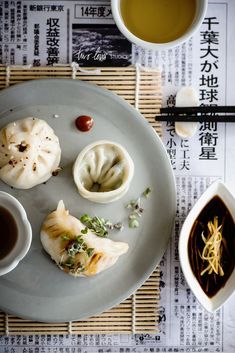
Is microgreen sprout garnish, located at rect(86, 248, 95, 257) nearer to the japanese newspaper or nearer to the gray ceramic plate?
the gray ceramic plate

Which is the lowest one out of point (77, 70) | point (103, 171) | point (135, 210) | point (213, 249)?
point (213, 249)

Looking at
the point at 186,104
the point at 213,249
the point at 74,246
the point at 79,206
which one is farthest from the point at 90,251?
the point at 186,104

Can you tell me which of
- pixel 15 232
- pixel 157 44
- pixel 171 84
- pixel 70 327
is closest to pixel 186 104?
pixel 171 84

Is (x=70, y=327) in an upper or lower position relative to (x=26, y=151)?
lower

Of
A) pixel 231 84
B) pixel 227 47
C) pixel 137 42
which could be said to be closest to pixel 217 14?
pixel 227 47

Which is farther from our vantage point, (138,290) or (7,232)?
(138,290)

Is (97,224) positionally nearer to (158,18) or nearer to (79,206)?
(79,206)

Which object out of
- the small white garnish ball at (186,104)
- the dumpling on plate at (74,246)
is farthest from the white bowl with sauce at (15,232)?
the small white garnish ball at (186,104)
